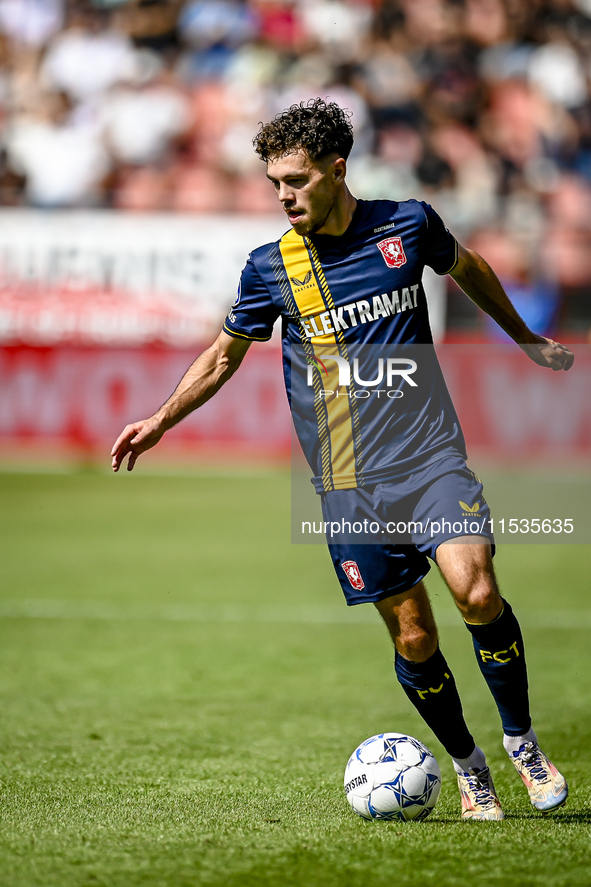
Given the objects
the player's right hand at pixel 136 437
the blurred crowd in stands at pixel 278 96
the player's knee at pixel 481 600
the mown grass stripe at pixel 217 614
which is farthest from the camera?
the blurred crowd in stands at pixel 278 96

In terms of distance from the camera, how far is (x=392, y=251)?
3.90 meters

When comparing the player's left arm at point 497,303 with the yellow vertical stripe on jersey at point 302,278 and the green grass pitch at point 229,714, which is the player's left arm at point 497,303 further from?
the green grass pitch at point 229,714

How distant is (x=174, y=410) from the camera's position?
405 centimetres

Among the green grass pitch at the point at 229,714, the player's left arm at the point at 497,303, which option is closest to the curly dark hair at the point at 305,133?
the player's left arm at the point at 497,303

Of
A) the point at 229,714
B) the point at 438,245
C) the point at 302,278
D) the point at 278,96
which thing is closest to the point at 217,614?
the point at 229,714

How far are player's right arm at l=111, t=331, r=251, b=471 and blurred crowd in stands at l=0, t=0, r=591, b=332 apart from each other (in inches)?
466

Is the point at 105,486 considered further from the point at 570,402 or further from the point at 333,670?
the point at 333,670

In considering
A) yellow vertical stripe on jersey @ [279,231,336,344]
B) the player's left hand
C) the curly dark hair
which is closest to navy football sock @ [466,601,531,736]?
the player's left hand

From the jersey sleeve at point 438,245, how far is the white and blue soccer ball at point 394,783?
1744 mm

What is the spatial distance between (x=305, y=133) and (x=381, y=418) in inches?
40.4

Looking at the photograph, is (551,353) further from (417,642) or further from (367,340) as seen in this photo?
(417,642)

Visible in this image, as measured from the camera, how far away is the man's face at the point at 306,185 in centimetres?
379

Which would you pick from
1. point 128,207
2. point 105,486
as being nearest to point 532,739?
point 105,486

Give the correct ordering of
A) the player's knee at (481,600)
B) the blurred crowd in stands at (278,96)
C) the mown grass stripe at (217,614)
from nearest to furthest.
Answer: the player's knee at (481,600)
the mown grass stripe at (217,614)
the blurred crowd in stands at (278,96)
